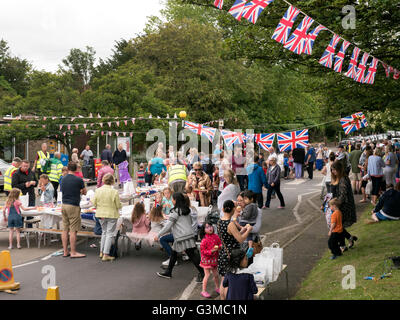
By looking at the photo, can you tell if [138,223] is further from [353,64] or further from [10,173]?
[353,64]

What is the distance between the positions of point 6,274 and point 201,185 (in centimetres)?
695

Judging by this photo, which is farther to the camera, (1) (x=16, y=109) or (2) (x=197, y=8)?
(2) (x=197, y=8)

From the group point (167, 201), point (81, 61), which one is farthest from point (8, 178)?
point (81, 61)

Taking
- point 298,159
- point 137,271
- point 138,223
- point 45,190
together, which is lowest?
point 137,271

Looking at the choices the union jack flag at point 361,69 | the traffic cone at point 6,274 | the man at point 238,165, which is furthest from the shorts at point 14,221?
the union jack flag at point 361,69

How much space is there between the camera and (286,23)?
909 centimetres

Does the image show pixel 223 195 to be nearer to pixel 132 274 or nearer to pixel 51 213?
pixel 132 274

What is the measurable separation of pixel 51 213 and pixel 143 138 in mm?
18635

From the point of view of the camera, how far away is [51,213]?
36.3ft

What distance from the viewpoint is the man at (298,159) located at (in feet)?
80.5

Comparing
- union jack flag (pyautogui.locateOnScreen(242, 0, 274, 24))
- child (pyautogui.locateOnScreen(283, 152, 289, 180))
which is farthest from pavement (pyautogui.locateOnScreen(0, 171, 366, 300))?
child (pyautogui.locateOnScreen(283, 152, 289, 180))

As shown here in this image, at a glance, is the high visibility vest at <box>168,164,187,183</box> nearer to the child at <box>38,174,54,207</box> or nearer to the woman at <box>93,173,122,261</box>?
the child at <box>38,174,54,207</box>

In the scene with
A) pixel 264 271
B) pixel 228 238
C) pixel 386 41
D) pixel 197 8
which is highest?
pixel 197 8
